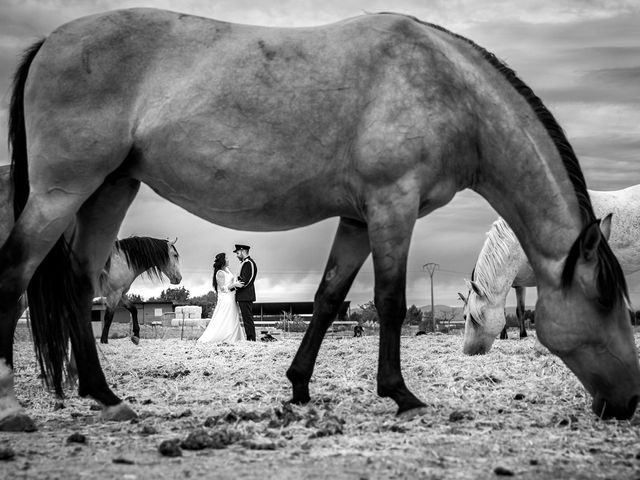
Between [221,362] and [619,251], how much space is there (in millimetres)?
5757

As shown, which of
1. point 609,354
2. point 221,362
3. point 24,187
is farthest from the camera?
point 221,362

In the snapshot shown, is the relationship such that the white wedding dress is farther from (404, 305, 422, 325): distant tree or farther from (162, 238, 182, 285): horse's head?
(404, 305, 422, 325): distant tree

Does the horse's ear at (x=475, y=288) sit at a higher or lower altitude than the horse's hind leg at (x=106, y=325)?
higher

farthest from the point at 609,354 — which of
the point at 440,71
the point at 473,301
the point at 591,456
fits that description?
the point at 473,301

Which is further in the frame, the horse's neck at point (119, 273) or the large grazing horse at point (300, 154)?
the horse's neck at point (119, 273)

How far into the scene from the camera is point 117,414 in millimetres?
4266

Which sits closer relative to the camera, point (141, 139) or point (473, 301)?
point (141, 139)

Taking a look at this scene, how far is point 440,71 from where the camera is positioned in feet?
14.4

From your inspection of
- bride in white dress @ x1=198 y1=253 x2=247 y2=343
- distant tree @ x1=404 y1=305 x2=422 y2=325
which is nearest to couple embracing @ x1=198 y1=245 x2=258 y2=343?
bride in white dress @ x1=198 y1=253 x2=247 y2=343

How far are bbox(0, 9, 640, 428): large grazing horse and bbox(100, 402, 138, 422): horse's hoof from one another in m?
0.01

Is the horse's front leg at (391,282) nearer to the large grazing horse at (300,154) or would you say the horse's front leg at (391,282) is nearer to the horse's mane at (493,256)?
the large grazing horse at (300,154)

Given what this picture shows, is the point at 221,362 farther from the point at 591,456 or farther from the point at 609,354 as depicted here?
the point at 591,456

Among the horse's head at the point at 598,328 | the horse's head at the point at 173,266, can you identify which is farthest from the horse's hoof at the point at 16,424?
the horse's head at the point at 173,266

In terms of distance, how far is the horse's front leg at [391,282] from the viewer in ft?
13.4
